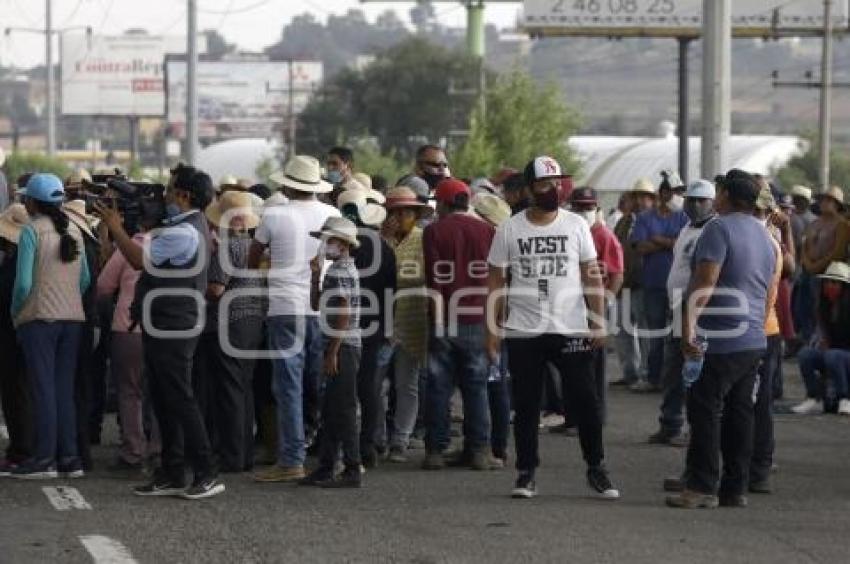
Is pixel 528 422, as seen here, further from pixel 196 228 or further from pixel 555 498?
pixel 196 228

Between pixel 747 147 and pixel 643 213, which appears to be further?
pixel 747 147

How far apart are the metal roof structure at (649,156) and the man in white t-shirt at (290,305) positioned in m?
61.0

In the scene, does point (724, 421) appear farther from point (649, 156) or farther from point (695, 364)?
point (649, 156)

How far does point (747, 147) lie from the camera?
85.9 meters

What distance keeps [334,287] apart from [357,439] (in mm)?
939

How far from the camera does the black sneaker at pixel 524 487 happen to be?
12.8 metres

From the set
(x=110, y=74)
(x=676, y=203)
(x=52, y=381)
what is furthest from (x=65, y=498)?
(x=110, y=74)

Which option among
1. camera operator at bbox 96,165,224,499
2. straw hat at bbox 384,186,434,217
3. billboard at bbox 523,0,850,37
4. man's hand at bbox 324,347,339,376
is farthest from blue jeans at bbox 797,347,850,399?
billboard at bbox 523,0,850,37

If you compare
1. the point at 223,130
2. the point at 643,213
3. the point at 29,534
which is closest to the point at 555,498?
the point at 29,534

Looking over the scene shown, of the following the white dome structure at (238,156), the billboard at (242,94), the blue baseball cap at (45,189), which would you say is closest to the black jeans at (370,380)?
the blue baseball cap at (45,189)

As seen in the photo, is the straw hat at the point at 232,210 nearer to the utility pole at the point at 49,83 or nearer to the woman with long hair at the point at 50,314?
the woman with long hair at the point at 50,314

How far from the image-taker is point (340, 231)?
13.1 m

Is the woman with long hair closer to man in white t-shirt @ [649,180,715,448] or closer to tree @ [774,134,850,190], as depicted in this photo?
man in white t-shirt @ [649,180,715,448]

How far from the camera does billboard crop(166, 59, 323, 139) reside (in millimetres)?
119375
